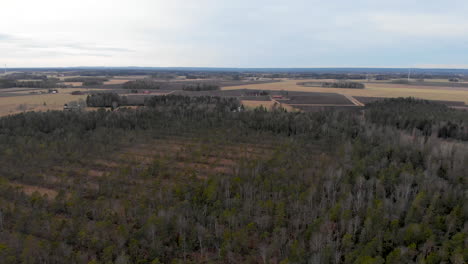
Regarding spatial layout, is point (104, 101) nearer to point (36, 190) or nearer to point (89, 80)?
point (36, 190)

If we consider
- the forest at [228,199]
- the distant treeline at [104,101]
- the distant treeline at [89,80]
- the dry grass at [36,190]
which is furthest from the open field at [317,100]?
the distant treeline at [89,80]

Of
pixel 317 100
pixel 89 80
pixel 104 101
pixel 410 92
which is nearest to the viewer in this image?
pixel 104 101

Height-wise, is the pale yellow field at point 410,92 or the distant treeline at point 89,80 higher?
the distant treeline at point 89,80

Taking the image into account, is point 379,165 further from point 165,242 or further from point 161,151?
point 161,151

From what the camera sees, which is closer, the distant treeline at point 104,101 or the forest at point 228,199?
the forest at point 228,199

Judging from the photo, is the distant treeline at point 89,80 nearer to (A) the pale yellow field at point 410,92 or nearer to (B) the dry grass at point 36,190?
(A) the pale yellow field at point 410,92

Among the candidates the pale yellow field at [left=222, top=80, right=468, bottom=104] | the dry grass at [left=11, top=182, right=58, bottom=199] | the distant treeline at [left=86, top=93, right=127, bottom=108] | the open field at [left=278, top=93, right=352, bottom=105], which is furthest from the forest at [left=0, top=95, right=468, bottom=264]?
the pale yellow field at [left=222, top=80, right=468, bottom=104]

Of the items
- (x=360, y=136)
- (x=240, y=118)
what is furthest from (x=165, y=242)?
(x=240, y=118)

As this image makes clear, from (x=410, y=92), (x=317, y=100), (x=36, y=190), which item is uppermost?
(x=410, y=92)

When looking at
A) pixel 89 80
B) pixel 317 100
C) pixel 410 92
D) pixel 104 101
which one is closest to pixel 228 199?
pixel 104 101
